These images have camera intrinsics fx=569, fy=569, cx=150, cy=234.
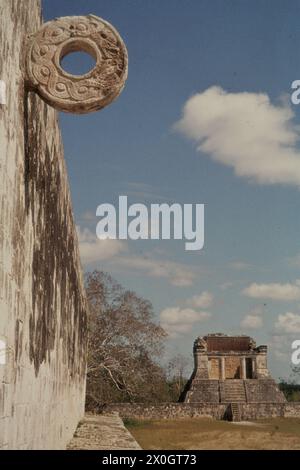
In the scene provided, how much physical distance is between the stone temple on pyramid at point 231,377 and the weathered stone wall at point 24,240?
81.1ft

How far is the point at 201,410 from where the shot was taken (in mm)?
25422

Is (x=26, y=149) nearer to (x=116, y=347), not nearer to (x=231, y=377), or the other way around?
(x=116, y=347)

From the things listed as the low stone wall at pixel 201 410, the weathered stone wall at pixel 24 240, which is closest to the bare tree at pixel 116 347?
the low stone wall at pixel 201 410

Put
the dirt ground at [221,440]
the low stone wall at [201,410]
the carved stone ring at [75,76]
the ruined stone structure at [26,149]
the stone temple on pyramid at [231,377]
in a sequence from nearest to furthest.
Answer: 1. the ruined stone structure at [26,149]
2. the carved stone ring at [75,76]
3. the dirt ground at [221,440]
4. the low stone wall at [201,410]
5. the stone temple on pyramid at [231,377]

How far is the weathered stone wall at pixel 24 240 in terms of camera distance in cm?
258

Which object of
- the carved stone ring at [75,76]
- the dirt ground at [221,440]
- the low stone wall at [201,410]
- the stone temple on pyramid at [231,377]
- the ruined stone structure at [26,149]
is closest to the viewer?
the ruined stone structure at [26,149]

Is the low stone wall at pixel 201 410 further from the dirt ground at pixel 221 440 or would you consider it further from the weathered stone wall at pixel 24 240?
the weathered stone wall at pixel 24 240

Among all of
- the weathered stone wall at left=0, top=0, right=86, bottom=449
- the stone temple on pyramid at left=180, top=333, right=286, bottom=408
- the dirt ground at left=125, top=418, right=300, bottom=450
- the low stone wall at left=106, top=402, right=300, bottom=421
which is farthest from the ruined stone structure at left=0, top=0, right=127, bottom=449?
the stone temple on pyramid at left=180, top=333, right=286, bottom=408

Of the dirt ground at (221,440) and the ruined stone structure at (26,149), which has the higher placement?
the ruined stone structure at (26,149)

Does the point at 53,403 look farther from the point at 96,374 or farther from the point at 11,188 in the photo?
the point at 96,374

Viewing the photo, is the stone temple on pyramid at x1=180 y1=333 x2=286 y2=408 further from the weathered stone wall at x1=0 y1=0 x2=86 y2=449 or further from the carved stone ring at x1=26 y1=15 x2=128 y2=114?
the carved stone ring at x1=26 y1=15 x2=128 y2=114

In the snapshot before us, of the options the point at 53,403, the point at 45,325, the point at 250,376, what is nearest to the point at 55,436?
the point at 53,403

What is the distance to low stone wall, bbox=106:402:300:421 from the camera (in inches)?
931
